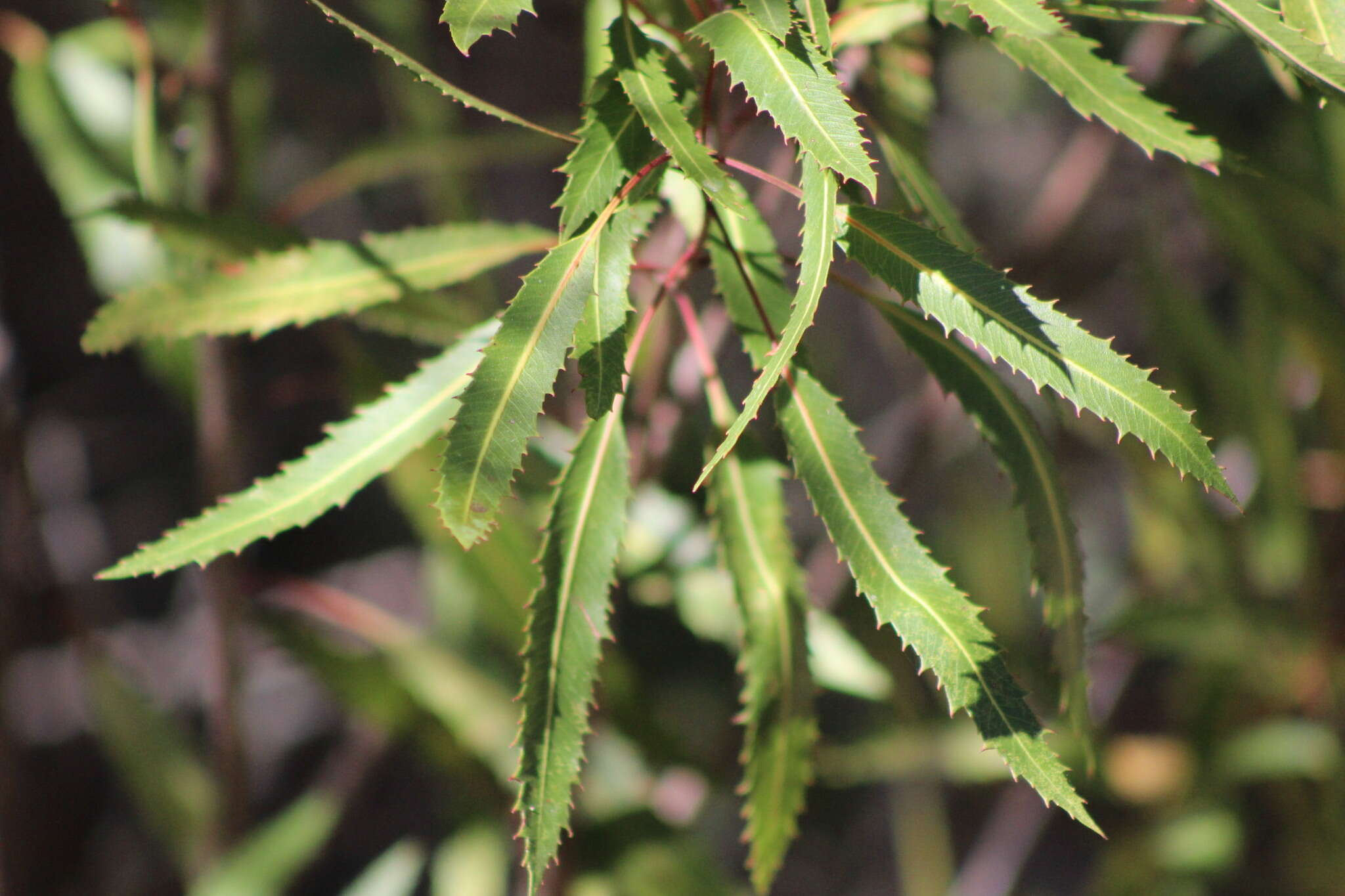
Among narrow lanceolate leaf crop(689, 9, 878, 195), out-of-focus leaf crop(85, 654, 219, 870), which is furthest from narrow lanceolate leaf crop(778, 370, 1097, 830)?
out-of-focus leaf crop(85, 654, 219, 870)

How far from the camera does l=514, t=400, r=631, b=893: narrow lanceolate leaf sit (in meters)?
0.32

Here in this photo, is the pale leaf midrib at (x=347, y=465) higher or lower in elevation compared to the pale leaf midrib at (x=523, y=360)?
lower

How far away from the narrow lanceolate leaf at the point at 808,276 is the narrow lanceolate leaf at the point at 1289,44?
151 mm

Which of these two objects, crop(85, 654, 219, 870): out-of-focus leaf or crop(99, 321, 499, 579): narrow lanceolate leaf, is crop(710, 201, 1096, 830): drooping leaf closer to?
crop(99, 321, 499, 579): narrow lanceolate leaf

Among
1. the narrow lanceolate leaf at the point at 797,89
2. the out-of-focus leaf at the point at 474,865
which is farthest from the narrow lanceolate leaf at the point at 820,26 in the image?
the out-of-focus leaf at the point at 474,865

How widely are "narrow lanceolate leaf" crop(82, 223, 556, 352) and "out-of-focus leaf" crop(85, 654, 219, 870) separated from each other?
44 cm

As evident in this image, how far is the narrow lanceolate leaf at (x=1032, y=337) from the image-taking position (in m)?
0.30

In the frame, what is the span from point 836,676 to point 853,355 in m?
0.67

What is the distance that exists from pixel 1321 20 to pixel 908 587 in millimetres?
240

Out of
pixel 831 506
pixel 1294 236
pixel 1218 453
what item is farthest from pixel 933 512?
pixel 831 506

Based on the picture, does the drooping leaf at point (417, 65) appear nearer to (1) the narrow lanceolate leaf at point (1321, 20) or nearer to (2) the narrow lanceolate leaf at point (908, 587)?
(2) the narrow lanceolate leaf at point (908, 587)

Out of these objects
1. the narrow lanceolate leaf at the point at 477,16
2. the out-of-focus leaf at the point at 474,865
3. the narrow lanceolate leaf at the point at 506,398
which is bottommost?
the out-of-focus leaf at the point at 474,865

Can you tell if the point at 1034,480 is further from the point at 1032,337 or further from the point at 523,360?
the point at 523,360

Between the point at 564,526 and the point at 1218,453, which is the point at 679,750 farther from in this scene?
the point at 1218,453
